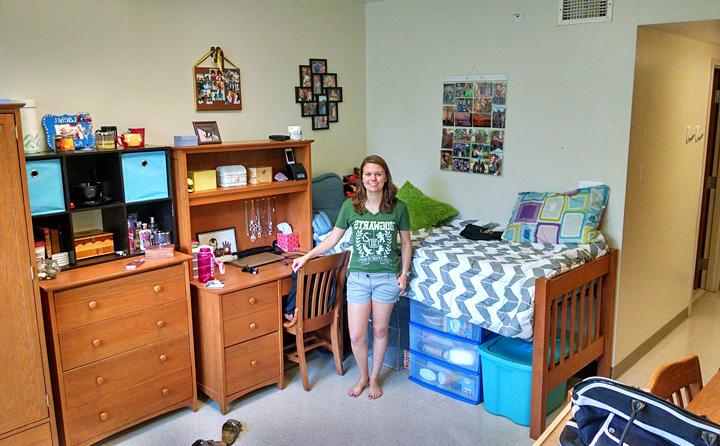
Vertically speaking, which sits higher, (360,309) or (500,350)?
(360,309)

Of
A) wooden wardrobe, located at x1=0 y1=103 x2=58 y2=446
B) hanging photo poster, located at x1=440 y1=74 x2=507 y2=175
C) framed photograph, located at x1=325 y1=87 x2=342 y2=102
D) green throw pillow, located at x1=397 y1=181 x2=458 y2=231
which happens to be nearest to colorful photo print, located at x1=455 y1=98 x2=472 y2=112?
hanging photo poster, located at x1=440 y1=74 x2=507 y2=175

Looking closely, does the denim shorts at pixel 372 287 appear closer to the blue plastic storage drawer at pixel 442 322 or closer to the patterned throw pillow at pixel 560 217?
the blue plastic storage drawer at pixel 442 322

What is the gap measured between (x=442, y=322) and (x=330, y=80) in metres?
2.09

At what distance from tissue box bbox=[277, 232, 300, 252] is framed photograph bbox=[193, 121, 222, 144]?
789 millimetres

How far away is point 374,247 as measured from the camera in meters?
3.41

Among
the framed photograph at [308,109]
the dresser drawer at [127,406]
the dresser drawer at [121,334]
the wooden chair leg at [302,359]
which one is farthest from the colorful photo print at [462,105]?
the dresser drawer at [127,406]

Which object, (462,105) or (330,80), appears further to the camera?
(330,80)

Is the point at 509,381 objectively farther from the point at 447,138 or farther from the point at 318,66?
the point at 318,66

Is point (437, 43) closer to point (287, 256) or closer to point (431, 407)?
point (287, 256)

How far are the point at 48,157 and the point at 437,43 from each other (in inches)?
109

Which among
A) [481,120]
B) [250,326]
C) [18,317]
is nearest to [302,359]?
[250,326]

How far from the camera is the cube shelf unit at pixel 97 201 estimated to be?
2.93 meters

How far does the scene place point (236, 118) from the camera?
4004mm

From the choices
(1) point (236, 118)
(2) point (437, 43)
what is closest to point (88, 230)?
(1) point (236, 118)
